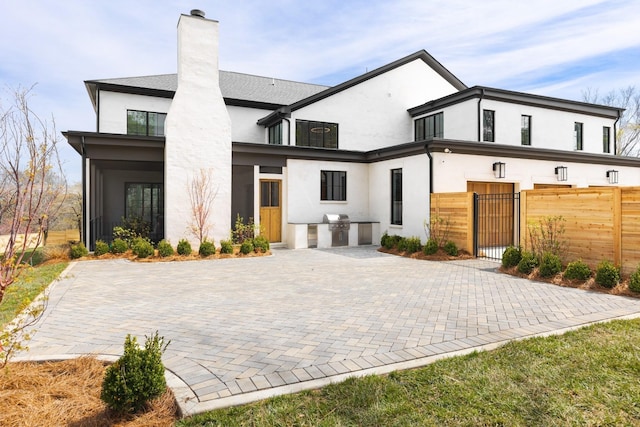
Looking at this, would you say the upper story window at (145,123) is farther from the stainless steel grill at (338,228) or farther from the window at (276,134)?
the stainless steel grill at (338,228)

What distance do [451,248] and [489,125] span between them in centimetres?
853

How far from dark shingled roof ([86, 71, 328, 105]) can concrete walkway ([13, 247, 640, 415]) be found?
1085 centimetres

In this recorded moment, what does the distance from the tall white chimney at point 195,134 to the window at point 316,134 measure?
447cm

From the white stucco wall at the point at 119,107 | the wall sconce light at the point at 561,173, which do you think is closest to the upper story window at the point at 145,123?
the white stucco wall at the point at 119,107

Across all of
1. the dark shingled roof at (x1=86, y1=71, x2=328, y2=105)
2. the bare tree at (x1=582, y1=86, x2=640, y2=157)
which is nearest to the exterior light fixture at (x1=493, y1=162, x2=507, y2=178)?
the dark shingled roof at (x1=86, y1=71, x2=328, y2=105)

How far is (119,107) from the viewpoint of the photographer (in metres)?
16.5

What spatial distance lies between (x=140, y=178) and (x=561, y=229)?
17156 millimetres

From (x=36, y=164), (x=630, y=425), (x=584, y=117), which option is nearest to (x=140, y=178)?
(x=36, y=164)

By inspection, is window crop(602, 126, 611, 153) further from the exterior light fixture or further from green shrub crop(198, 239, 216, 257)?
green shrub crop(198, 239, 216, 257)

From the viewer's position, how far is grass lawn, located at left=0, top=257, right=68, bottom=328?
11.0 feet

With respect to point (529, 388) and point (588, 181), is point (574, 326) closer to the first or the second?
point (529, 388)

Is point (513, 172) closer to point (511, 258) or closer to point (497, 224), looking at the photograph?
point (497, 224)

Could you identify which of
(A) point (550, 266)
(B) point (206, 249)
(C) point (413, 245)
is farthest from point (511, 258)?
(B) point (206, 249)

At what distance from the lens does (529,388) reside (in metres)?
3.19
